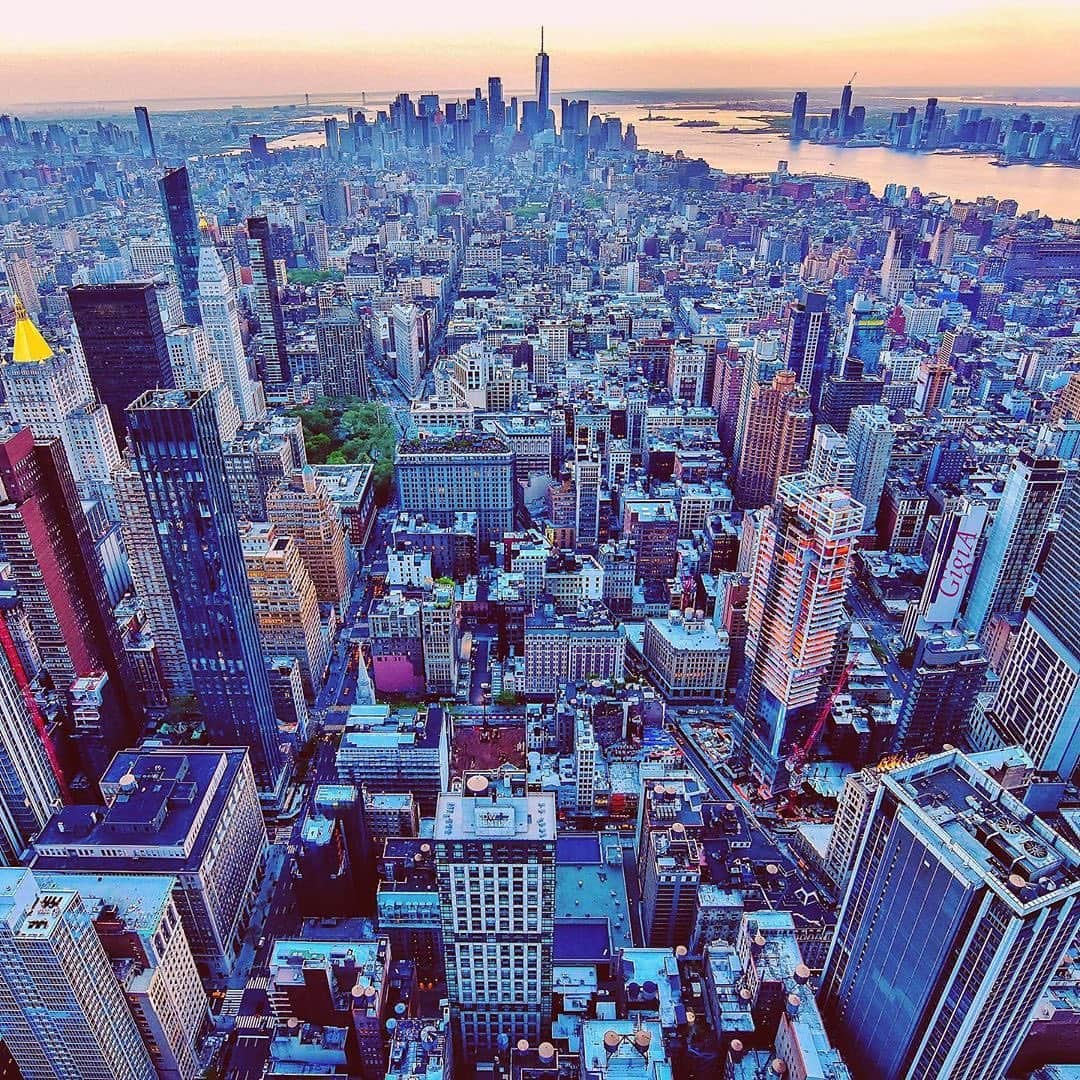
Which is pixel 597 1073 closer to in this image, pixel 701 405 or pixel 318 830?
pixel 318 830

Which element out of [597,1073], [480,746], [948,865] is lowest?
[480,746]

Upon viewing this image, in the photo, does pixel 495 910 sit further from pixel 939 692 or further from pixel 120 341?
pixel 120 341

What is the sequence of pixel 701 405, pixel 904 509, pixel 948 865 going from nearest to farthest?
pixel 948 865 → pixel 904 509 → pixel 701 405

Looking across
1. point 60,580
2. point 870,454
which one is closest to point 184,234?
point 60,580

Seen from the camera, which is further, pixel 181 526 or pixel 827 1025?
pixel 181 526

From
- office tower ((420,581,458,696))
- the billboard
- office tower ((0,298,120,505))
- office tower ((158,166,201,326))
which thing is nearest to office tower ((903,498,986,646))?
the billboard

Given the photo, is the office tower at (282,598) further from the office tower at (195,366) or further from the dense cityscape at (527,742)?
the office tower at (195,366)

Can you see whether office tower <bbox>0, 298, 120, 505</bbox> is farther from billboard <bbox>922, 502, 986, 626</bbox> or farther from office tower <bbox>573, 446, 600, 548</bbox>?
billboard <bbox>922, 502, 986, 626</bbox>

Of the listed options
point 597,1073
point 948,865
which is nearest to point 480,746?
point 597,1073

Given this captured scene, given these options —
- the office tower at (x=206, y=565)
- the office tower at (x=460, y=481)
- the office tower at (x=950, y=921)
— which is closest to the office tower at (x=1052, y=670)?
the office tower at (x=950, y=921)
